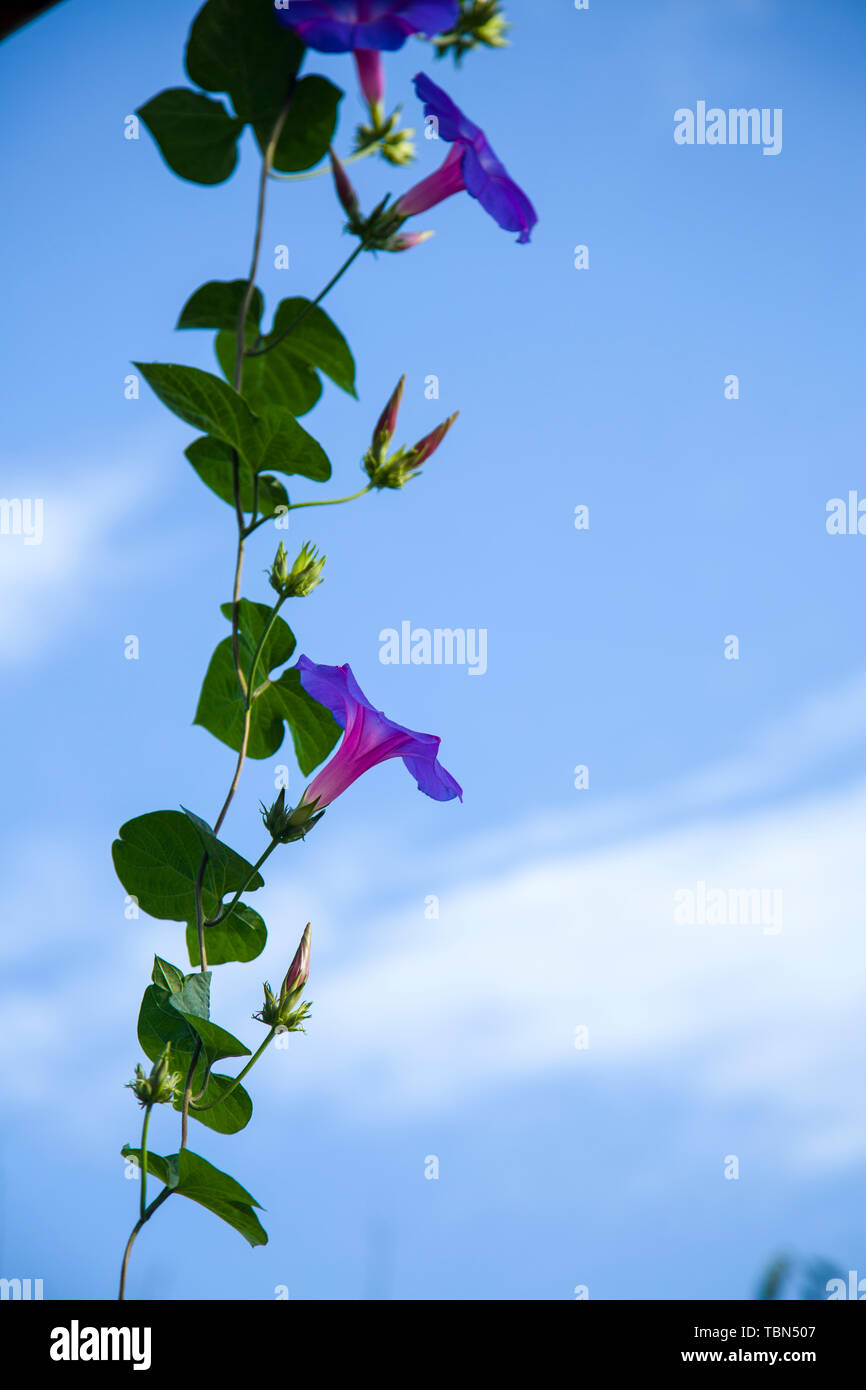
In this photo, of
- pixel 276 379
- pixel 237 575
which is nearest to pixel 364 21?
pixel 276 379

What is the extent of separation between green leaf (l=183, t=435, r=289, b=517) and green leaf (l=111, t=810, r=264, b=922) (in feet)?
0.81

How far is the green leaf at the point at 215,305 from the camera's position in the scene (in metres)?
0.65

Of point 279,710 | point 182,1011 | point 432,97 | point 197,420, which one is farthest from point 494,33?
point 182,1011

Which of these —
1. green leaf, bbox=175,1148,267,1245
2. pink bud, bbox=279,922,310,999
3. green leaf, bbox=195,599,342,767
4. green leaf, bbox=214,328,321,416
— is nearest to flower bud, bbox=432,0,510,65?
green leaf, bbox=214,328,321,416

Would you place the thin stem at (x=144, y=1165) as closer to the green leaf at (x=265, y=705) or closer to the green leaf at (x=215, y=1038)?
the green leaf at (x=215, y=1038)

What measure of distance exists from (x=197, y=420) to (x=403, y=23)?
0.27 meters

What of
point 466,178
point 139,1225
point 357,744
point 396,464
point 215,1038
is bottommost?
point 139,1225

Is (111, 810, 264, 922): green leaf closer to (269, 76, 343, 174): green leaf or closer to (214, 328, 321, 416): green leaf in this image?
(214, 328, 321, 416): green leaf

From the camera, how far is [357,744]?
0.81 metres

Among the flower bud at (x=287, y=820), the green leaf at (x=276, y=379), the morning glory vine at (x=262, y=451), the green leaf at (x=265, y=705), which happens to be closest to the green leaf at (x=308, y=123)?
the morning glory vine at (x=262, y=451)

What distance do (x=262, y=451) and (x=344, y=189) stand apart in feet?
0.61

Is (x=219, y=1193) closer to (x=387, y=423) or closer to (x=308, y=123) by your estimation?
(x=387, y=423)
